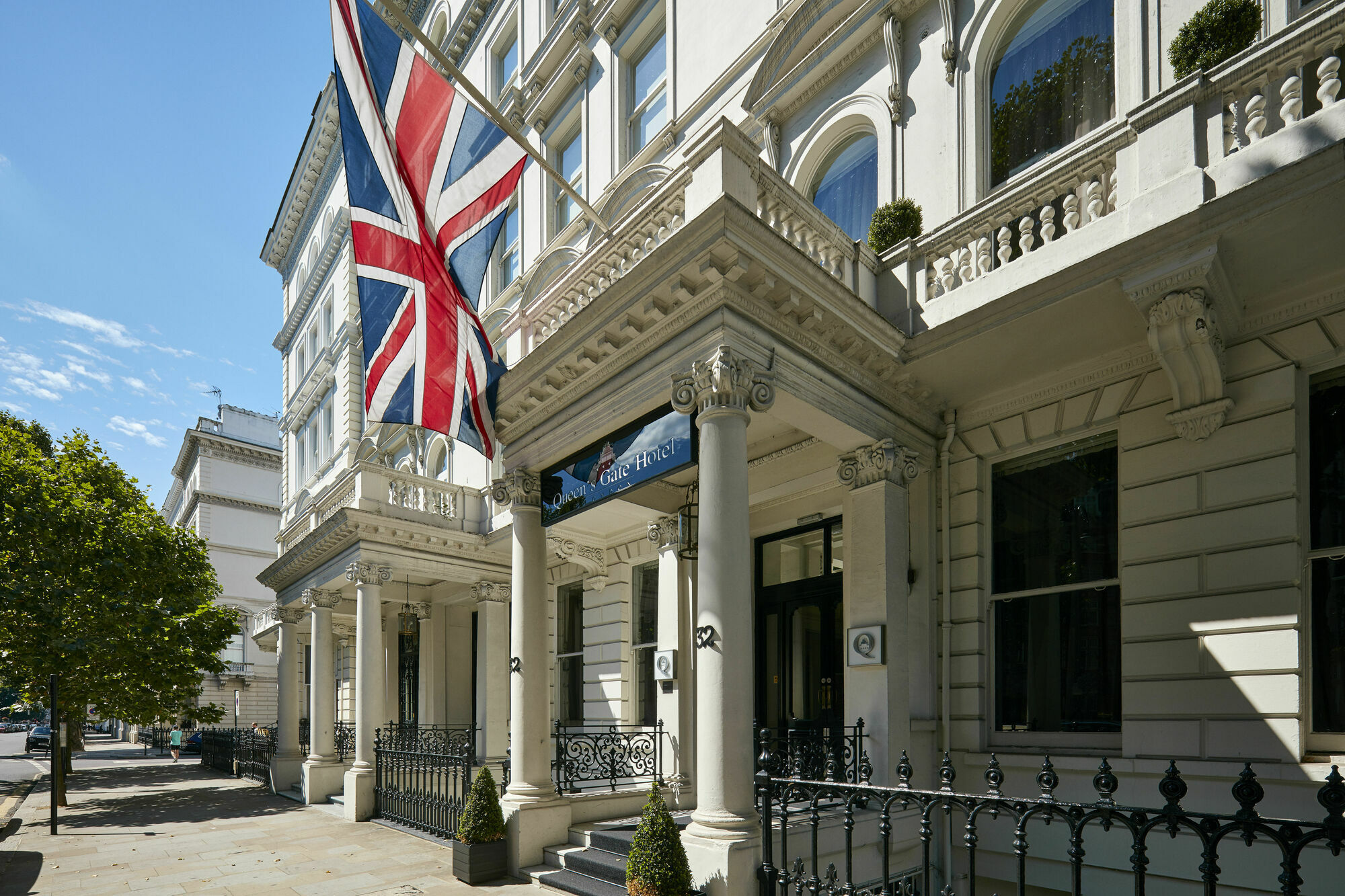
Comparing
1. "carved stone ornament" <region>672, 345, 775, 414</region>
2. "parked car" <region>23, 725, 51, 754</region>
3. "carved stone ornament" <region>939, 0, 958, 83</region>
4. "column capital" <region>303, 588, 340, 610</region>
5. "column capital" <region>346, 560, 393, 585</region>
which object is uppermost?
"carved stone ornament" <region>939, 0, 958, 83</region>

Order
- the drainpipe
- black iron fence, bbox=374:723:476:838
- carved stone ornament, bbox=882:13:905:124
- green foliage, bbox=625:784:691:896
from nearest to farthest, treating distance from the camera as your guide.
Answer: green foliage, bbox=625:784:691:896 → the drainpipe → carved stone ornament, bbox=882:13:905:124 → black iron fence, bbox=374:723:476:838

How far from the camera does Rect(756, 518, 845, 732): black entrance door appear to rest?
11.1 meters

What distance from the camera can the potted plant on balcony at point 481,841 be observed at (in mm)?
9352

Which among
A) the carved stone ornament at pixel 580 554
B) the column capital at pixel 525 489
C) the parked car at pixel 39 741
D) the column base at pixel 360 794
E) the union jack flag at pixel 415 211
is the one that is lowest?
the parked car at pixel 39 741

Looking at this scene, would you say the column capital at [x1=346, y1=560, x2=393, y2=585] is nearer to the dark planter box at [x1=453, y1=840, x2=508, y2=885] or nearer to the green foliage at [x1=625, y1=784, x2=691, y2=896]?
the dark planter box at [x1=453, y1=840, x2=508, y2=885]

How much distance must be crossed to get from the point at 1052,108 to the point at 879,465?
4.39 m

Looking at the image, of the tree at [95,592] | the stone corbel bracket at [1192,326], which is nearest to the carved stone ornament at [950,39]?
the stone corbel bracket at [1192,326]

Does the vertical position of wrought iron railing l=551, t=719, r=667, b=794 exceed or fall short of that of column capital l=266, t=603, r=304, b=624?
it falls short

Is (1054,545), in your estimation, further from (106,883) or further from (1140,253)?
(106,883)

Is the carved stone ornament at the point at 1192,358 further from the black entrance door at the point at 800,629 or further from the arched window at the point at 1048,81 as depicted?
the black entrance door at the point at 800,629

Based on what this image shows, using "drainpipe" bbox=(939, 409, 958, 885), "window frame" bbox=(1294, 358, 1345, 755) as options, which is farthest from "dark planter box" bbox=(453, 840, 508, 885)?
"window frame" bbox=(1294, 358, 1345, 755)

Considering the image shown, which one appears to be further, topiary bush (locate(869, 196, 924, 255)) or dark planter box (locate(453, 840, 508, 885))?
topiary bush (locate(869, 196, 924, 255))

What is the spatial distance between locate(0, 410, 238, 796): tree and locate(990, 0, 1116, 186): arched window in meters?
19.2

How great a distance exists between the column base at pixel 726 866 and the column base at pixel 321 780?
44.7 feet
